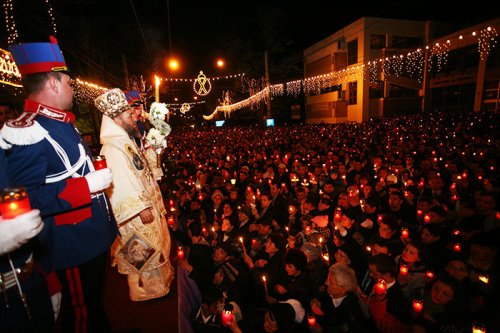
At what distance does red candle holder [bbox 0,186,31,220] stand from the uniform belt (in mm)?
498

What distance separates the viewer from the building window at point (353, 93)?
2909cm

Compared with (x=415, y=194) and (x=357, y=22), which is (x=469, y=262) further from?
(x=357, y=22)

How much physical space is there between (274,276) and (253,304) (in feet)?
1.66

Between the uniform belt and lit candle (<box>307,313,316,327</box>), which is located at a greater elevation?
the uniform belt

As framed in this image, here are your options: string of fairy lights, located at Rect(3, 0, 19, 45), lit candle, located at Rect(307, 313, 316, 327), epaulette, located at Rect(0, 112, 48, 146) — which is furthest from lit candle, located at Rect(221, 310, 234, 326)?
string of fairy lights, located at Rect(3, 0, 19, 45)

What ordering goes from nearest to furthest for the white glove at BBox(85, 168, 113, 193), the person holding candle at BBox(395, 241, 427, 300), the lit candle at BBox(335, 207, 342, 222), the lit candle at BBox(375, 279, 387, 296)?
the white glove at BBox(85, 168, 113, 193)
the lit candle at BBox(375, 279, 387, 296)
the person holding candle at BBox(395, 241, 427, 300)
the lit candle at BBox(335, 207, 342, 222)

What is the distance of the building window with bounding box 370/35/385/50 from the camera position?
27.8 meters

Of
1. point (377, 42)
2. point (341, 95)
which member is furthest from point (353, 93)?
point (377, 42)

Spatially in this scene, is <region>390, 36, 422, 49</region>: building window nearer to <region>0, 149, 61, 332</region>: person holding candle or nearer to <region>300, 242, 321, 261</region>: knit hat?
<region>300, 242, 321, 261</region>: knit hat

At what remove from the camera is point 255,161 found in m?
11.1

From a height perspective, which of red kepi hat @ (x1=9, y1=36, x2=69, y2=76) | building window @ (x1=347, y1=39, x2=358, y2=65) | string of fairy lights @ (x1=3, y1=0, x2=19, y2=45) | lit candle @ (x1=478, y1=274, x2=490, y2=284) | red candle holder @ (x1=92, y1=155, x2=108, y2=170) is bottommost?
lit candle @ (x1=478, y1=274, x2=490, y2=284)

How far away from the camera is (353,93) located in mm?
29594

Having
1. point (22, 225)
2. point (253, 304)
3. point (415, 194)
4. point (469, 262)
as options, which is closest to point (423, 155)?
point (415, 194)

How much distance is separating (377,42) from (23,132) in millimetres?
32292
